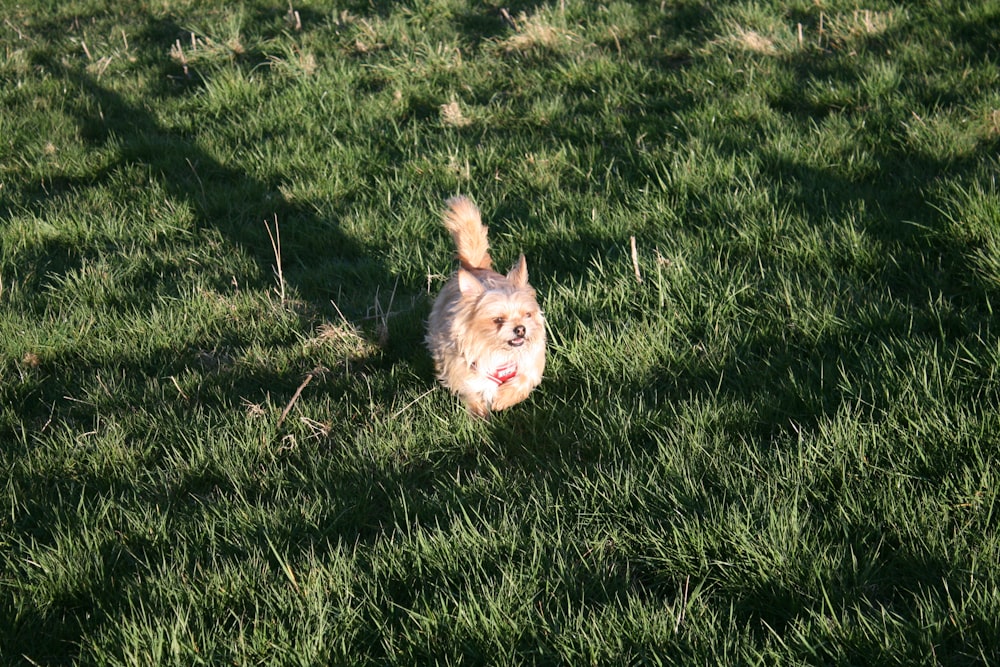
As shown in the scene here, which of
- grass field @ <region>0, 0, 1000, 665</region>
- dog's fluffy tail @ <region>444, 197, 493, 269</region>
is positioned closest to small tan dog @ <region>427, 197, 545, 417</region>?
grass field @ <region>0, 0, 1000, 665</region>

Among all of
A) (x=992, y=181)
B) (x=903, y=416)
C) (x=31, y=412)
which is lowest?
(x=31, y=412)

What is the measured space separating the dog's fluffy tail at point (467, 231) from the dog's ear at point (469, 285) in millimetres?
554

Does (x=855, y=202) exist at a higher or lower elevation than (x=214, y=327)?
higher

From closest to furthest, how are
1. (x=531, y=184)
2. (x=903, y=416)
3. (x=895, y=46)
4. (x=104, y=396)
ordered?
(x=903, y=416)
(x=104, y=396)
(x=531, y=184)
(x=895, y=46)

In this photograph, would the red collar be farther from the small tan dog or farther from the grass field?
the grass field

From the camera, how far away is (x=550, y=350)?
3.68 meters

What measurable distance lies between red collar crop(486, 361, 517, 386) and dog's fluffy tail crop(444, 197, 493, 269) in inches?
29.6

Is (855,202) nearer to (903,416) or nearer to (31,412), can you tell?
(903,416)

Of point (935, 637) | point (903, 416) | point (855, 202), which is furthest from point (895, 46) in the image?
point (935, 637)

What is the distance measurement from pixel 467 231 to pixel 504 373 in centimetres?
88

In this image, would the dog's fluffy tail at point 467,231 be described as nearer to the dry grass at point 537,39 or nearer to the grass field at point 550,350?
the grass field at point 550,350

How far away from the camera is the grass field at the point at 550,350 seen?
2371 mm

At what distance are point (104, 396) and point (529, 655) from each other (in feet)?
7.66

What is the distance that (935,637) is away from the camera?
212cm
